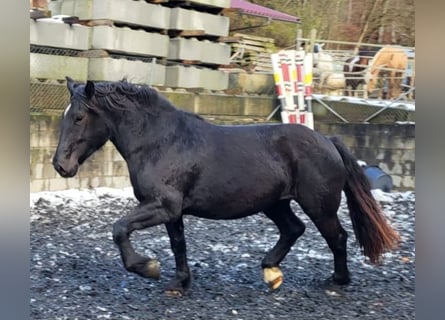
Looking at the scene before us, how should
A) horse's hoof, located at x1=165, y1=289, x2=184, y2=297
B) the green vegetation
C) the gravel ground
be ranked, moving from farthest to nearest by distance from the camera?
the green vegetation
horse's hoof, located at x1=165, y1=289, x2=184, y2=297
the gravel ground

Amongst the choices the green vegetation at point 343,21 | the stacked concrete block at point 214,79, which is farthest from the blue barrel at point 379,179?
the green vegetation at point 343,21

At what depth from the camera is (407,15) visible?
70.3ft

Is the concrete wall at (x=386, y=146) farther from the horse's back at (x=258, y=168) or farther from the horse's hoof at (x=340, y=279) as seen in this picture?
the horse's back at (x=258, y=168)

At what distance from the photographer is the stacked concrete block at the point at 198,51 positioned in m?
10.6

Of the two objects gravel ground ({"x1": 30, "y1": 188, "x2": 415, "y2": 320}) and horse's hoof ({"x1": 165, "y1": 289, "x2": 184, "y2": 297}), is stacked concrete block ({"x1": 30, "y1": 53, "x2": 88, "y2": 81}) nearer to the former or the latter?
gravel ground ({"x1": 30, "y1": 188, "x2": 415, "y2": 320})

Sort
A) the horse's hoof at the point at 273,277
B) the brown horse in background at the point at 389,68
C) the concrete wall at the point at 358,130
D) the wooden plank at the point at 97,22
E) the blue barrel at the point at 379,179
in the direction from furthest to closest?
the brown horse in background at the point at 389,68 → the concrete wall at the point at 358,130 → the blue barrel at the point at 379,179 → the wooden plank at the point at 97,22 → the horse's hoof at the point at 273,277

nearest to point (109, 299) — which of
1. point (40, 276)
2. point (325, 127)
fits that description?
point (40, 276)

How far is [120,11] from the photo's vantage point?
9625 millimetres

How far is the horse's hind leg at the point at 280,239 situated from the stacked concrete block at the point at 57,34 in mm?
5551

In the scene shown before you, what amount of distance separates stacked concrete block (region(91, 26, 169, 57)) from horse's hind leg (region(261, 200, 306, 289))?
561 centimetres

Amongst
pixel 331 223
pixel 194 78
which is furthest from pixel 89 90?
pixel 194 78

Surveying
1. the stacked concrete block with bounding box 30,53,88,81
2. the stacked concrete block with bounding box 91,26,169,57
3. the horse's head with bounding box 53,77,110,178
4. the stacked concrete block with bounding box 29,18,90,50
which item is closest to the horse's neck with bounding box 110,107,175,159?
the horse's head with bounding box 53,77,110,178

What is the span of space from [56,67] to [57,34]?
0.45 m

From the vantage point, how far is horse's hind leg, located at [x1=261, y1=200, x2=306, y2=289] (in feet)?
14.9
